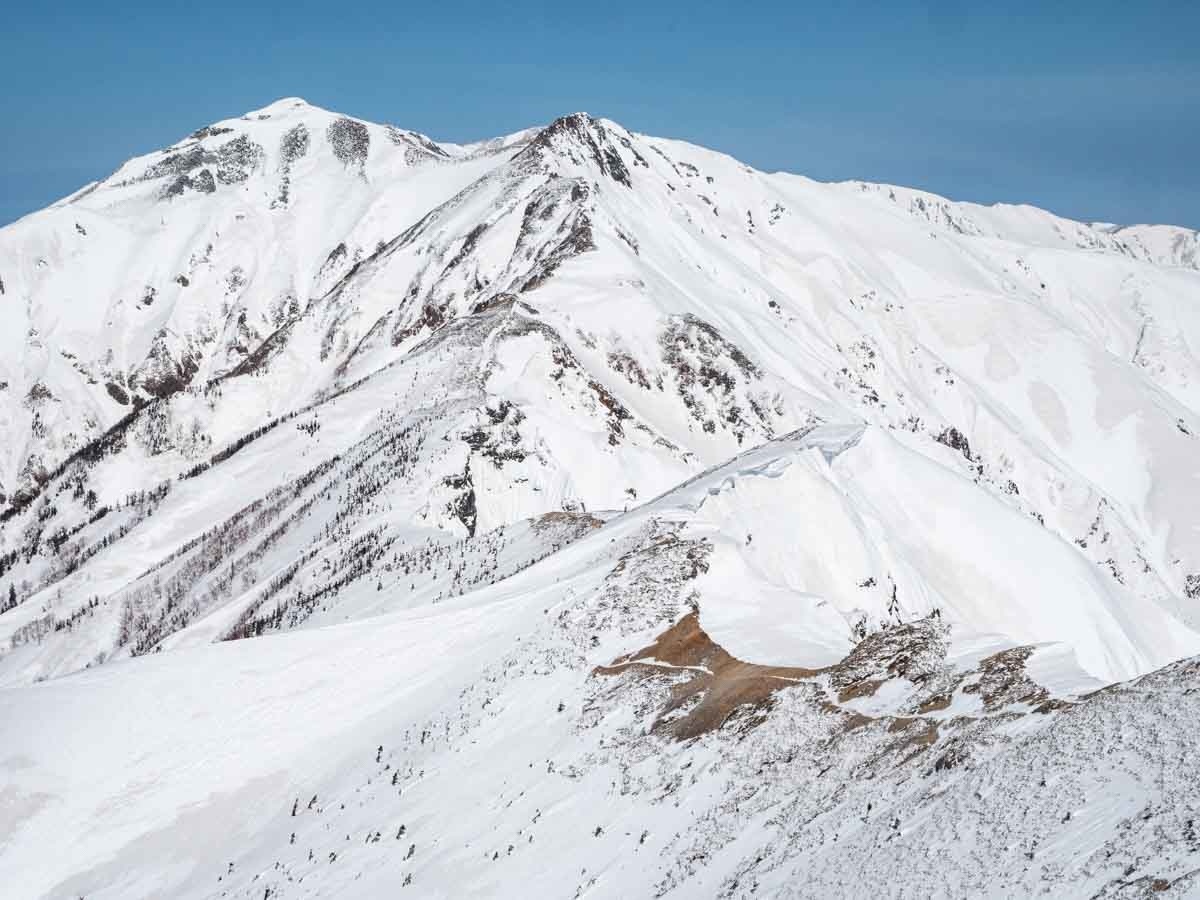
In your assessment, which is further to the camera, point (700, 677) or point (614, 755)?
point (700, 677)

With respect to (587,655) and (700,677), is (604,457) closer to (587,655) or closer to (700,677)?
(587,655)

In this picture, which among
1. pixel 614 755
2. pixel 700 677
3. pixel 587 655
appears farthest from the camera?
pixel 587 655

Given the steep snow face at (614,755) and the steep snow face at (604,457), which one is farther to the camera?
the steep snow face at (604,457)

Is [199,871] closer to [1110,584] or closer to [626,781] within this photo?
[626,781]

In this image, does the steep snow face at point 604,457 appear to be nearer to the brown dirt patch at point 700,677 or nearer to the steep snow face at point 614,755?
the brown dirt patch at point 700,677

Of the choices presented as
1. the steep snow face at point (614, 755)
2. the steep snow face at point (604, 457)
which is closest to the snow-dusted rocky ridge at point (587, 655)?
the steep snow face at point (614, 755)

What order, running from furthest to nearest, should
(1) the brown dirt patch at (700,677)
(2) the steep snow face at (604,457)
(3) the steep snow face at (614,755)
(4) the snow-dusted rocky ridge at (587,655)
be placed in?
(2) the steep snow face at (604,457) → (1) the brown dirt patch at (700,677) → (4) the snow-dusted rocky ridge at (587,655) → (3) the steep snow face at (614,755)

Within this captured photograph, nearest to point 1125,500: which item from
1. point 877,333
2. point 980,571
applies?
point 877,333

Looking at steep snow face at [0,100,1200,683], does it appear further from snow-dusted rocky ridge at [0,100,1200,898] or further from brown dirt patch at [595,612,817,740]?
brown dirt patch at [595,612,817,740]

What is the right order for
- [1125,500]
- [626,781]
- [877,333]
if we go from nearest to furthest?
[626,781] → [1125,500] → [877,333]

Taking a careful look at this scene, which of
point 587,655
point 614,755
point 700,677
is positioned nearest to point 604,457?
point 587,655

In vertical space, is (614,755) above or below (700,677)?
below
